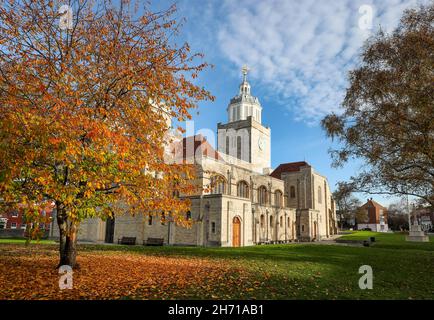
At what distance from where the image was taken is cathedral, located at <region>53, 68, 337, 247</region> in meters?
31.7

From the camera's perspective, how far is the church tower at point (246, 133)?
2665 inches

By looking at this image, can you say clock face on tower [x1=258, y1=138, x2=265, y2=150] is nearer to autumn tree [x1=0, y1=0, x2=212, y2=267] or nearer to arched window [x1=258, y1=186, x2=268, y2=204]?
arched window [x1=258, y1=186, x2=268, y2=204]

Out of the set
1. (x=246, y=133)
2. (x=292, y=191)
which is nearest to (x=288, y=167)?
(x=292, y=191)

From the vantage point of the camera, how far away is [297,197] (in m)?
53.0

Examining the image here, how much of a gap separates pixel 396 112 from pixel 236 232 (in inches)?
807

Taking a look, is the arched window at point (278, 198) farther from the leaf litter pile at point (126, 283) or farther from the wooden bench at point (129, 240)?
the leaf litter pile at point (126, 283)

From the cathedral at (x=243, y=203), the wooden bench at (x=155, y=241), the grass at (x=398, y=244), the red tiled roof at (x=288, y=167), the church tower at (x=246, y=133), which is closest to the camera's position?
the grass at (x=398, y=244)

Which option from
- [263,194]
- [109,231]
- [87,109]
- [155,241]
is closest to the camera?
[87,109]

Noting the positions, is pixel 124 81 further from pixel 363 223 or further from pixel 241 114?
pixel 363 223

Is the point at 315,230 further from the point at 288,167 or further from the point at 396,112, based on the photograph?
the point at 396,112

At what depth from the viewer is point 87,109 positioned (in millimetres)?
8453

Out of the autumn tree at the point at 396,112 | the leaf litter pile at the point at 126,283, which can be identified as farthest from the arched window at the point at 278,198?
the leaf litter pile at the point at 126,283

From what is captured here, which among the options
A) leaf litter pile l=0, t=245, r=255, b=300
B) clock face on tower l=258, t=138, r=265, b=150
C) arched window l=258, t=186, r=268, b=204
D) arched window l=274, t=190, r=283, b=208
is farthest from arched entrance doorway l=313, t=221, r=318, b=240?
leaf litter pile l=0, t=245, r=255, b=300
